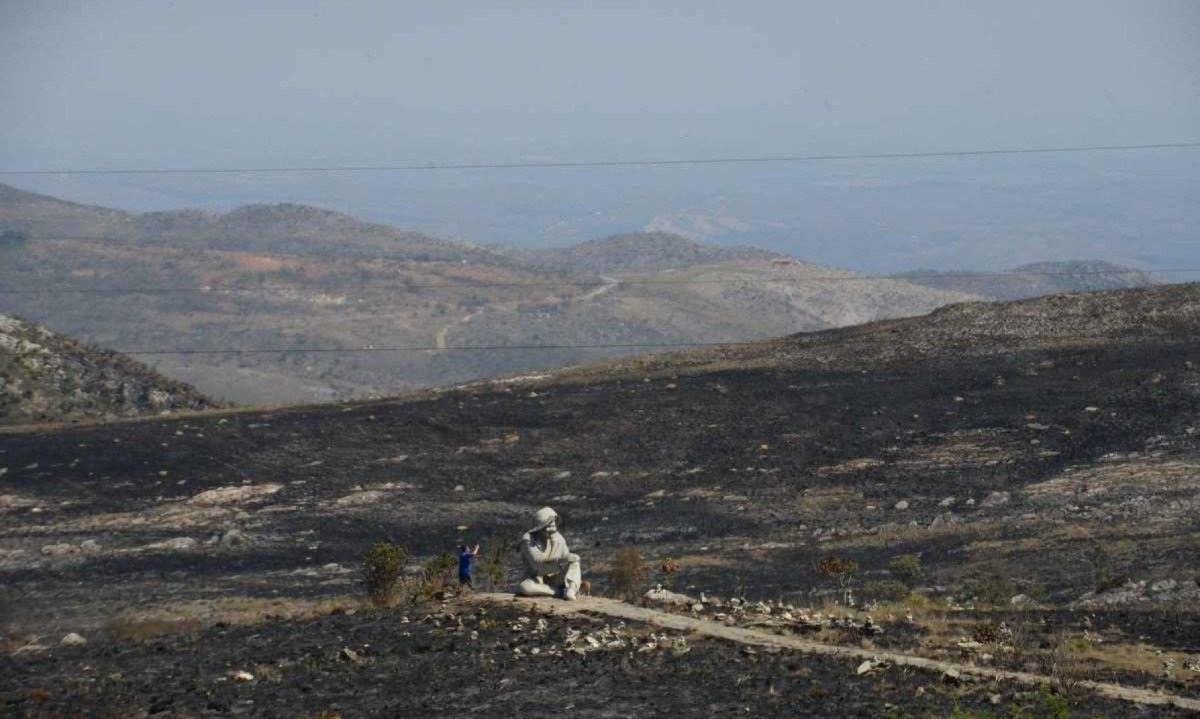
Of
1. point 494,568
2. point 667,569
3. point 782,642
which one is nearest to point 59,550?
point 494,568

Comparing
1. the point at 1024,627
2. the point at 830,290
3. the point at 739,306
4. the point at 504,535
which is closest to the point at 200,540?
A: the point at 504,535

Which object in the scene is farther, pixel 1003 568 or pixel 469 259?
pixel 469 259

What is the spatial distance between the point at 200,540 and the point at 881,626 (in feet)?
54.1

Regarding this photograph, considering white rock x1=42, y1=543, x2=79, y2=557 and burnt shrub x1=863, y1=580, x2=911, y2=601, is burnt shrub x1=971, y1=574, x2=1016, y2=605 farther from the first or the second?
white rock x1=42, y1=543, x2=79, y2=557

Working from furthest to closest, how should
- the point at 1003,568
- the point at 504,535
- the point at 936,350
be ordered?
the point at 936,350 → the point at 504,535 → the point at 1003,568

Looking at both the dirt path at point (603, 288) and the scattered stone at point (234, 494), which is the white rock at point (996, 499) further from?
the dirt path at point (603, 288)

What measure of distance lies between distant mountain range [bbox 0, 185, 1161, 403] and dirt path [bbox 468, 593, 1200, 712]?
93.4 m

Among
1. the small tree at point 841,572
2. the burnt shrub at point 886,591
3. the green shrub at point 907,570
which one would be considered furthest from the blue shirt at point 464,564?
the green shrub at point 907,570

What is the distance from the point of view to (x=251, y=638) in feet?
79.0

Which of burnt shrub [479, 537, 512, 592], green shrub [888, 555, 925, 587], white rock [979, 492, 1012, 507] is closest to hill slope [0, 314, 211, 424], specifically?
burnt shrub [479, 537, 512, 592]

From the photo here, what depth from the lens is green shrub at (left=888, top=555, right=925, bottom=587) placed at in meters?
28.0

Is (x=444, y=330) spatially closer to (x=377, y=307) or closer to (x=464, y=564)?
(x=377, y=307)

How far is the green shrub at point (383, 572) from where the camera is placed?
25.9m

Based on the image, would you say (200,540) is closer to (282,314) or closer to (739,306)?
A: (282,314)
